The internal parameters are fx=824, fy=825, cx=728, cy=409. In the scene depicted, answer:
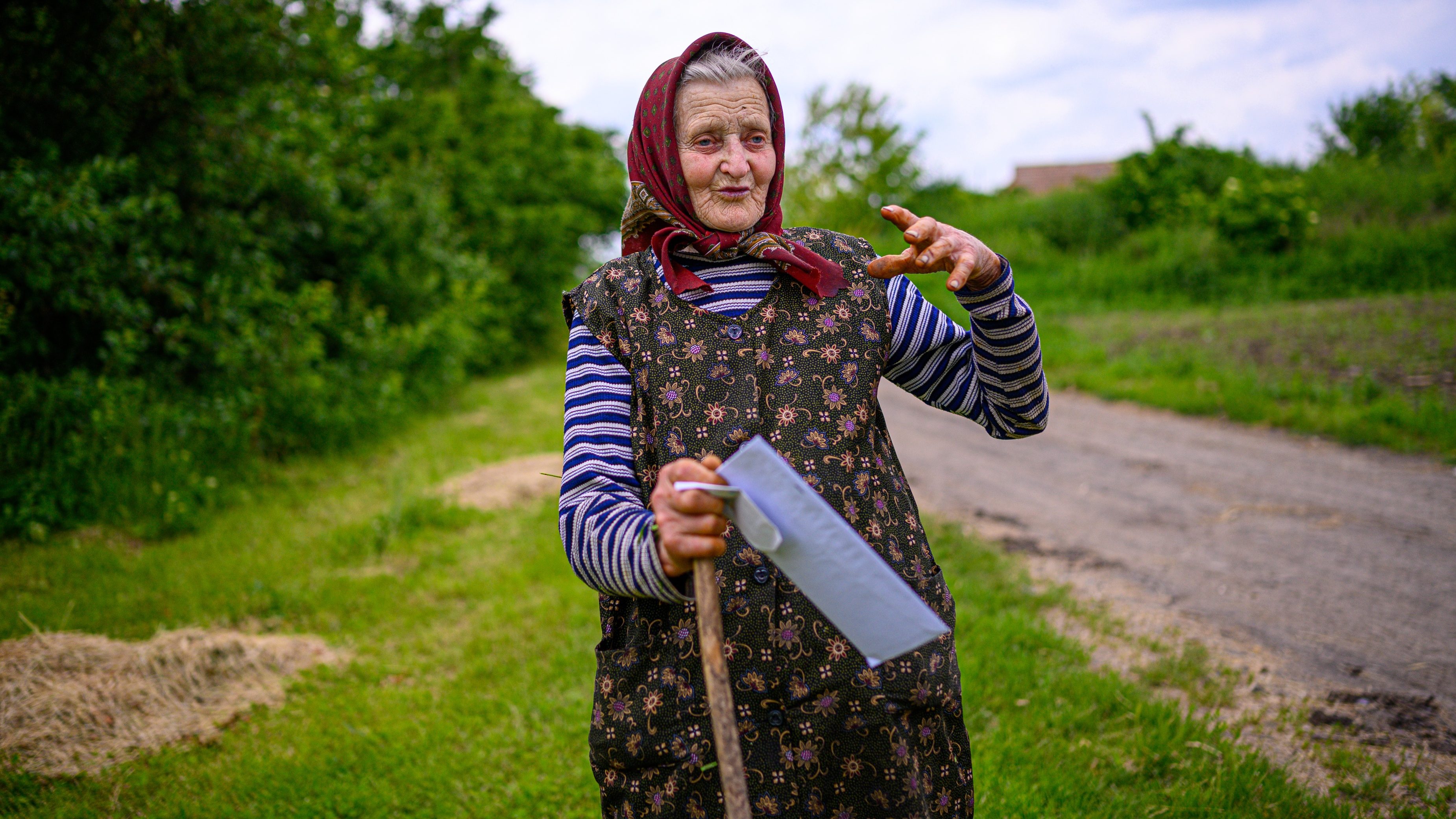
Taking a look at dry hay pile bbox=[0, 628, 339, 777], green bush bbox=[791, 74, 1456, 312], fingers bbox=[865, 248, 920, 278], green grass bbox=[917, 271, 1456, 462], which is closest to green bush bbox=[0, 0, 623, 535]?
dry hay pile bbox=[0, 628, 339, 777]

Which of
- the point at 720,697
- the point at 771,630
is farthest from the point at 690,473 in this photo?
the point at 771,630

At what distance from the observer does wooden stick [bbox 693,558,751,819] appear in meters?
1.14

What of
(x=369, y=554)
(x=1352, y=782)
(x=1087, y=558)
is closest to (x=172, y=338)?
(x=369, y=554)

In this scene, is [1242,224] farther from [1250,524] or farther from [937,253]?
[937,253]

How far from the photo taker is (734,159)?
160 centimetres

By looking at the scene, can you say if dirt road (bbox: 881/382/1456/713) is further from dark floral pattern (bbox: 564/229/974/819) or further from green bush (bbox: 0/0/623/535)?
green bush (bbox: 0/0/623/535)

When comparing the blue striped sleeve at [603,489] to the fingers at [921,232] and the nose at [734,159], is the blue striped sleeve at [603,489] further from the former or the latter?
the fingers at [921,232]

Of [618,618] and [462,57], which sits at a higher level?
[462,57]

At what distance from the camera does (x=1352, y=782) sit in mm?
2594

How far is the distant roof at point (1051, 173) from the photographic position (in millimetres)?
33750

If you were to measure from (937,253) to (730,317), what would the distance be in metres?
0.40

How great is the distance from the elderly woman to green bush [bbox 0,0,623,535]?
5178 millimetres

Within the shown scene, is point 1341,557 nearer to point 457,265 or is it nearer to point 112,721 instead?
point 112,721

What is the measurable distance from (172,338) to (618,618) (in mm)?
6245
